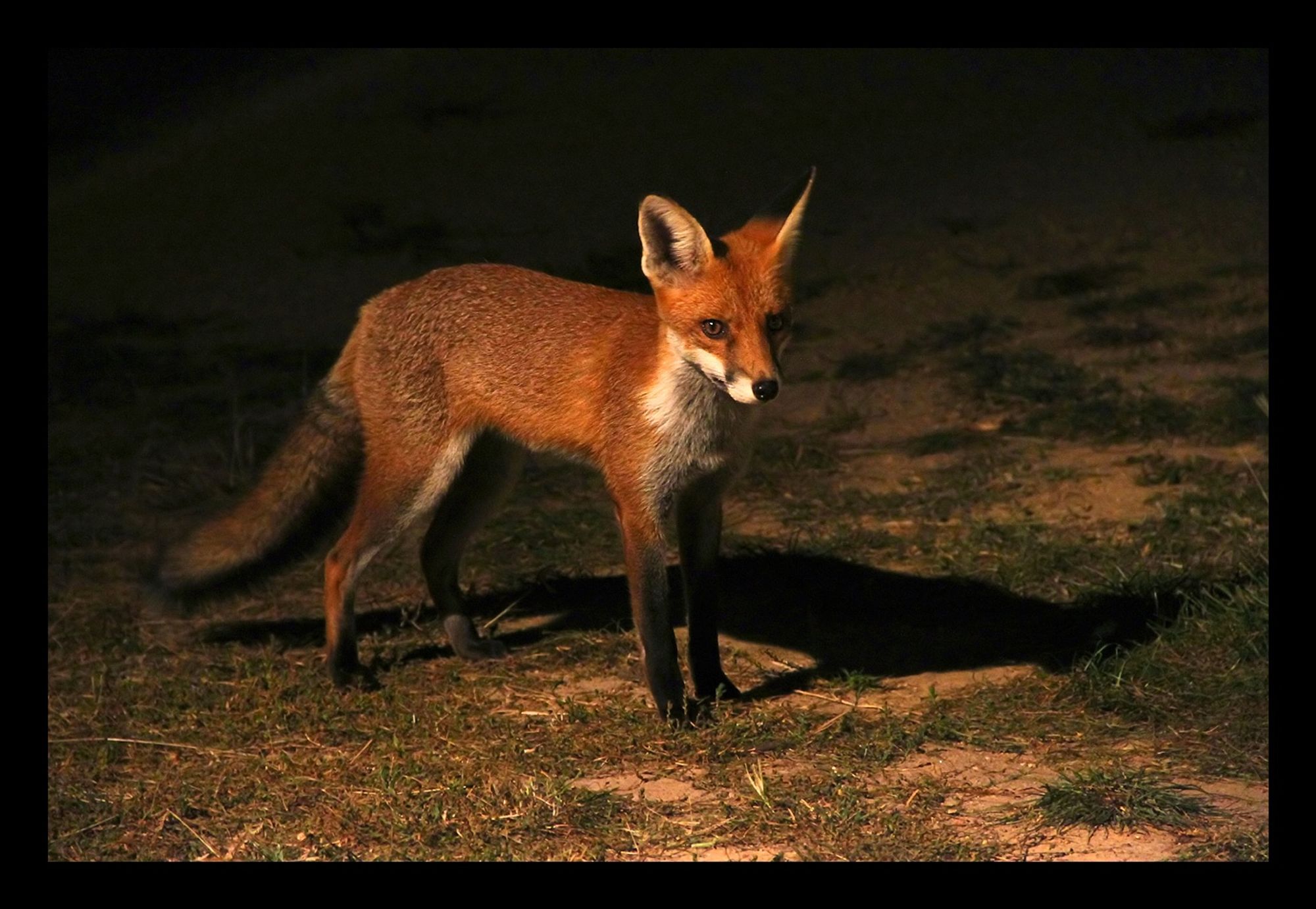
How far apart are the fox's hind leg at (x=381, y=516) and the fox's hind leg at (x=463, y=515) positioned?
31 cm

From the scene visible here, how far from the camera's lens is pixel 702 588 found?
4.95m

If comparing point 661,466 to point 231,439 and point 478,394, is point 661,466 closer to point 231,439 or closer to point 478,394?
point 478,394

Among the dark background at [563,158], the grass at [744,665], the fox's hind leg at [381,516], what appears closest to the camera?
the grass at [744,665]

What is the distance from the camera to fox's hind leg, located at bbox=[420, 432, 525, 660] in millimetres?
5477

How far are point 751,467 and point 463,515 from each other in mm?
1834

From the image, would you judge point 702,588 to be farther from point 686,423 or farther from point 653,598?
point 686,423

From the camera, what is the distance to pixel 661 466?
4.71 m

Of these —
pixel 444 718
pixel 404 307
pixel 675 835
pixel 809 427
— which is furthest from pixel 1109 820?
pixel 809 427

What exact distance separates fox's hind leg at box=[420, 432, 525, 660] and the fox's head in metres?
1.07

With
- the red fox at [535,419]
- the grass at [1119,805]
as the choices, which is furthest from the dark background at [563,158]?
the grass at [1119,805]

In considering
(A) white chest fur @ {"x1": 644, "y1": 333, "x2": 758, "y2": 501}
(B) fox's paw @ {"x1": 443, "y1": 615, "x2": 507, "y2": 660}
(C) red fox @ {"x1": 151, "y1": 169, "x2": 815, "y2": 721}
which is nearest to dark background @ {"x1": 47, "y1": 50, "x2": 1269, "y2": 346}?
(C) red fox @ {"x1": 151, "y1": 169, "x2": 815, "y2": 721}

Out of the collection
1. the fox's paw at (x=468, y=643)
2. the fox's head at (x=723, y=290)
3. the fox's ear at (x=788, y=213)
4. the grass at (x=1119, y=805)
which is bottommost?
the fox's paw at (x=468, y=643)

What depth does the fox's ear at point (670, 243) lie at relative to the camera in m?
4.49

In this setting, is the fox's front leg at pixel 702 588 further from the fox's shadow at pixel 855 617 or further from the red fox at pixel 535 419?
the fox's shadow at pixel 855 617
